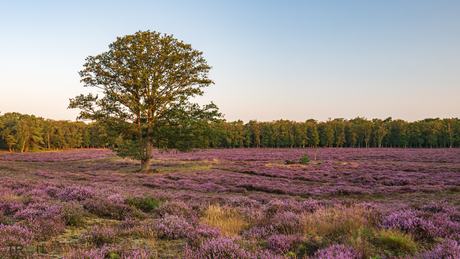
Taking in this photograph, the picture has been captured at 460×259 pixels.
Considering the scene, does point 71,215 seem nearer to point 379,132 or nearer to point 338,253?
point 338,253

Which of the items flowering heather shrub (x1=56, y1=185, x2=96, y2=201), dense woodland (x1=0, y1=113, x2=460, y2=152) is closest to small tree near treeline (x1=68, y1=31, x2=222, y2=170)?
flowering heather shrub (x1=56, y1=185, x2=96, y2=201)

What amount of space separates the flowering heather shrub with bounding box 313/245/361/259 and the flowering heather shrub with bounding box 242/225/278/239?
4.73ft

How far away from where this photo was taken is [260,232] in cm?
568

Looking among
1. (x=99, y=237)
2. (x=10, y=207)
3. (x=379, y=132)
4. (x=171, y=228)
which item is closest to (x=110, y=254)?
(x=99, y=237)

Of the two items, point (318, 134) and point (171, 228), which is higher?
point (318, 134)

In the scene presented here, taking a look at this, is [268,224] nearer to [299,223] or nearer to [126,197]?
[299,223]

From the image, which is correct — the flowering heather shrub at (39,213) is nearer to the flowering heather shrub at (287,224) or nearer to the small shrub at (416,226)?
the flowering heather shrub at (287,224)

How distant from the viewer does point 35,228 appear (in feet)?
16.2

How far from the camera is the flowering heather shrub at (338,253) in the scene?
384 centimetres

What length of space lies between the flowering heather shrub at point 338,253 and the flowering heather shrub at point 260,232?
56.7 inches

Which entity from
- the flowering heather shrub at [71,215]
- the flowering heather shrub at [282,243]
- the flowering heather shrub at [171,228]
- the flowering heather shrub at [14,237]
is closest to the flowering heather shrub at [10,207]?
the flowering heather shrub at [71,215]

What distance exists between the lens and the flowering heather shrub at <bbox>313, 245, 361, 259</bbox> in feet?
12.6

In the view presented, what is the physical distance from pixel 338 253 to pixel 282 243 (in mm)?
1070

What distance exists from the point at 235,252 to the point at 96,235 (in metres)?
3.15
